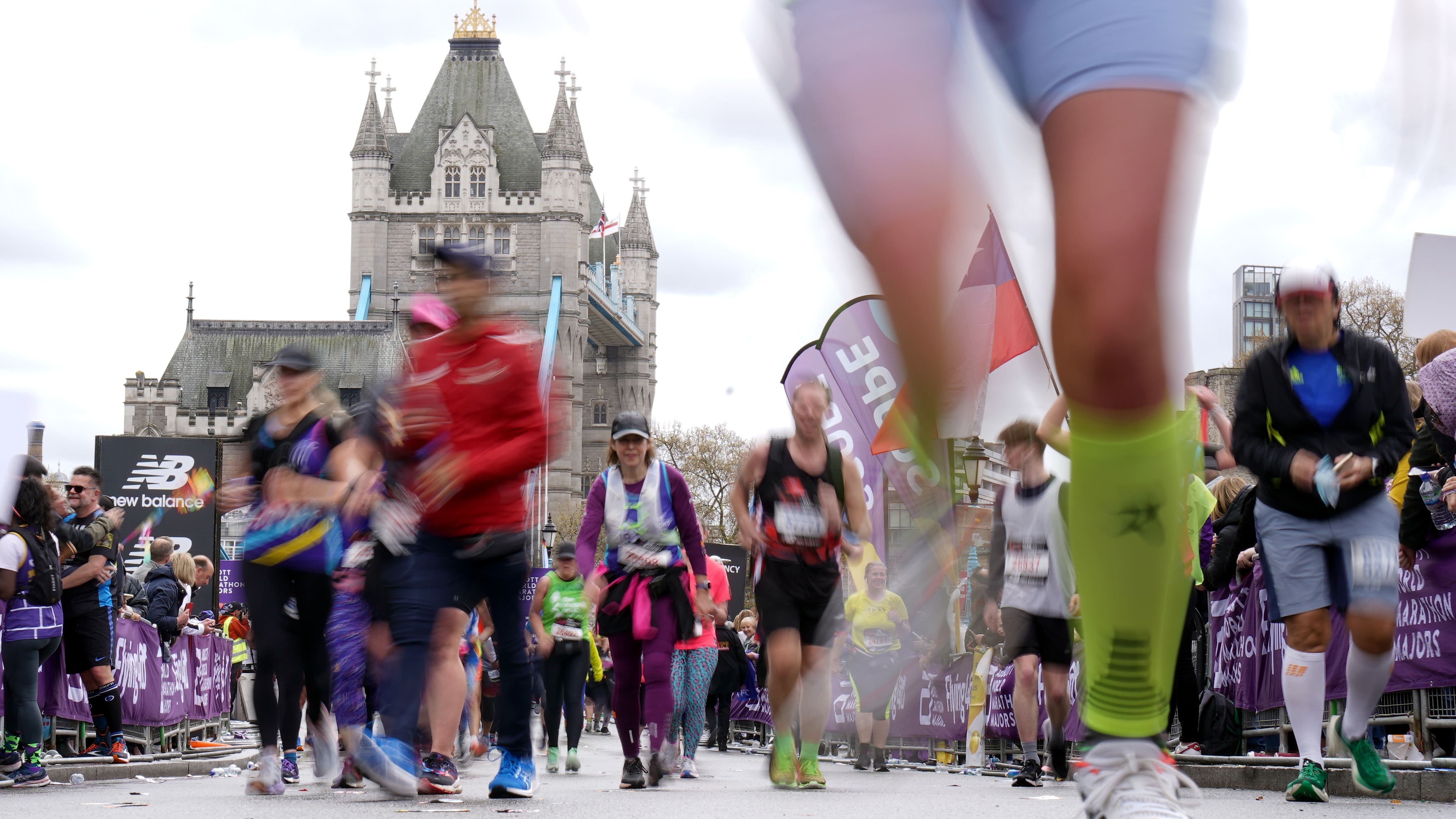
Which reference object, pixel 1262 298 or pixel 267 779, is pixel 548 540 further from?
pixel 1262 298

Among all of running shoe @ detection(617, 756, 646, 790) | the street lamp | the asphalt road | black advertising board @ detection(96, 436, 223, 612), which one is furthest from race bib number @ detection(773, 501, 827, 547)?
the street lamp

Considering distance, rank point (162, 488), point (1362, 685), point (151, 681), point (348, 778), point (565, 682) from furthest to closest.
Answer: point (162, 488)
point (151, 681)
point (565, 682)
point (348, 778)
point (1362, 685)

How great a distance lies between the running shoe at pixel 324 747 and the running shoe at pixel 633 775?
1.48m

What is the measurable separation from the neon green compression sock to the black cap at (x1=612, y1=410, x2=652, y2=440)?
6862mm

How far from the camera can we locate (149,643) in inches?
475

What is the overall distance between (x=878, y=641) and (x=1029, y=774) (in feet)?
16.8

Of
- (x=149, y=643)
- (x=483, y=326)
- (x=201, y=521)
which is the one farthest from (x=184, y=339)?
(x=483, y=326)

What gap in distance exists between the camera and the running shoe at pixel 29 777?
301 inches

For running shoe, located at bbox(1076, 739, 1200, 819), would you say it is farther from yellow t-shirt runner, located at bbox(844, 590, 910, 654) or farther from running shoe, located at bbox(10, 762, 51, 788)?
running shoe, located at bbox(10, 762, 51, 788)

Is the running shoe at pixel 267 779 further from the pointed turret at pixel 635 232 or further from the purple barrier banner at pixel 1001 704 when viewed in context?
the pointed turret at pixel 635 232

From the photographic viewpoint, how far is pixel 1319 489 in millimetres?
5164

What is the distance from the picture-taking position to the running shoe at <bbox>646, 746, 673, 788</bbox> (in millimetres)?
8188

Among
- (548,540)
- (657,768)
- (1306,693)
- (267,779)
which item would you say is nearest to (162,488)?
(657,768)

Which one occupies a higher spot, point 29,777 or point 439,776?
point 439,776
